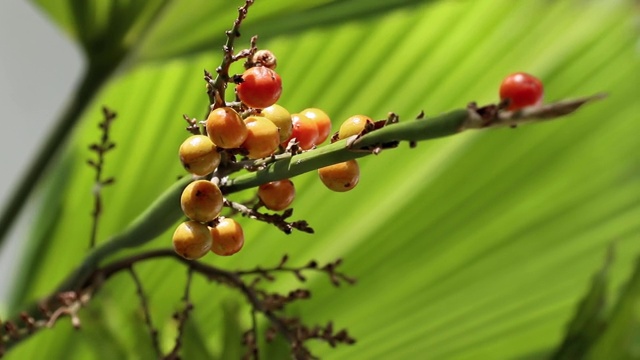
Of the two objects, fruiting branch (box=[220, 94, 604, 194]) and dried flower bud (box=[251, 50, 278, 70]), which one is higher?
dried flower bud (box=[251, 50, 278, 70])

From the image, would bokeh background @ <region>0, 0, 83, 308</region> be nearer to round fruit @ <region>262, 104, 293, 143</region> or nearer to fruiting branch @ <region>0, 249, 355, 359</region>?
fruiting branch @ <region>0, 249, 355, 359</region>

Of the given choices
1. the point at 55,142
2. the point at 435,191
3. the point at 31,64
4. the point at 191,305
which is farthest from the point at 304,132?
the point at 31,64

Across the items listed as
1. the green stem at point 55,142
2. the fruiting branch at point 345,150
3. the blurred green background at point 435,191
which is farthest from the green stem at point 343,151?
the blurred green background at point 435,191

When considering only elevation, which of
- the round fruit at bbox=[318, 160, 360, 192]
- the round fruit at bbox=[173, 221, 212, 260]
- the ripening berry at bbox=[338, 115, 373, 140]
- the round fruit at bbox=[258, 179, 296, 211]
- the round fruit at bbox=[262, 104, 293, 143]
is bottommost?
the round fruit at bbox=[173, 221, 212, 260]

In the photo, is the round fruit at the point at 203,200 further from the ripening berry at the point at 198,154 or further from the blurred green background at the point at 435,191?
the blurred green background at the point at 435,191

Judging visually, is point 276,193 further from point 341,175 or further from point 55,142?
point 55,142

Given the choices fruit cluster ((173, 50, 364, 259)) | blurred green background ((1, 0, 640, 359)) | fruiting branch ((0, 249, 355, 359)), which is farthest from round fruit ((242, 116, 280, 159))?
blurred green background ((1, 0, 640, 359))
